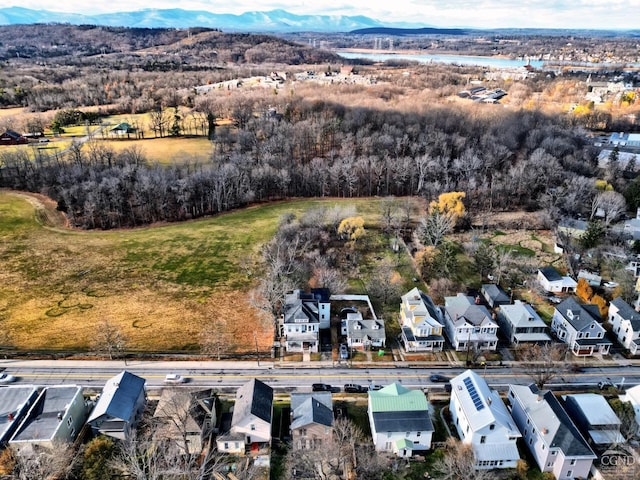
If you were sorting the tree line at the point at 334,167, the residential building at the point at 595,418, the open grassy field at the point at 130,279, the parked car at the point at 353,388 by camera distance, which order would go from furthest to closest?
the tree line at the point at 334,167 → the open grassy field at the point at 130,279 → the parked car at the point at 353,388 → the residential building at the point at 595,418

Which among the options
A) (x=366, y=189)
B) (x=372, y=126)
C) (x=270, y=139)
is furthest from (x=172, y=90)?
(x=366, y=189)

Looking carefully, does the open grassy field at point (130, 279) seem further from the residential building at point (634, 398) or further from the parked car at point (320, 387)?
the residential building at point (634, 398)

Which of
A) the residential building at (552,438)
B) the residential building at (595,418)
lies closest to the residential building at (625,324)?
the residential building at (595,418)

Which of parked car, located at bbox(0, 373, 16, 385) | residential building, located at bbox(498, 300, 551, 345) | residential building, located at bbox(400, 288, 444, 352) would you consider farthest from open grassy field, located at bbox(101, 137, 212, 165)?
residential building, located at bbox(498, 300, 551, 345)

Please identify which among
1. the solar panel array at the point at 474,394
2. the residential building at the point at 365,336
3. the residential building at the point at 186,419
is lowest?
the residential building at the point at 365,336

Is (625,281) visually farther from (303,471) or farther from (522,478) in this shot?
(303,471)

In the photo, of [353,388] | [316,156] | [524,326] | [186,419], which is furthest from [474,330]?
[316,156]

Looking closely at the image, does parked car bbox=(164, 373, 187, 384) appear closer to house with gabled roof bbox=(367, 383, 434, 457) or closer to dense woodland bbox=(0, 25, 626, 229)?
house with gabled roof bbox=(367, 383, 434, 457)

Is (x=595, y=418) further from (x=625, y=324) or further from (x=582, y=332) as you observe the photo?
(x=625, y=324)
